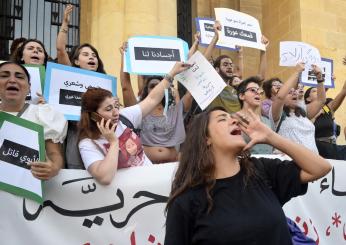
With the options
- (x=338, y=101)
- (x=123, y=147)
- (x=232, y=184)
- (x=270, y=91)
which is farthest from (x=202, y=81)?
(x=338, y=101)

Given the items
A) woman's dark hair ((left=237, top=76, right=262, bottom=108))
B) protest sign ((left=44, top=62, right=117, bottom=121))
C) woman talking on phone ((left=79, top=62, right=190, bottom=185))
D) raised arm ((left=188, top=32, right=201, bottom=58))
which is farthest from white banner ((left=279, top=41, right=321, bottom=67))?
→ woman talking on phone ((left=79, top=62, right=190, bottom=185))

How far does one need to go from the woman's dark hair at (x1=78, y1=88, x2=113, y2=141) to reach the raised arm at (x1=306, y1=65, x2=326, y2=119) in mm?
3143

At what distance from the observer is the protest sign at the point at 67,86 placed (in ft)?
13.8

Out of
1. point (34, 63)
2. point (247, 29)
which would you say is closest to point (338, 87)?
point (247, 29)

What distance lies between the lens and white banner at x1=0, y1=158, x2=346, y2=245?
11.0 ft

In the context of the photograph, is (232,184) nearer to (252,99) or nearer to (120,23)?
(252,99)

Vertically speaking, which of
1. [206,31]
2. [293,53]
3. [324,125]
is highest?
[206,31]

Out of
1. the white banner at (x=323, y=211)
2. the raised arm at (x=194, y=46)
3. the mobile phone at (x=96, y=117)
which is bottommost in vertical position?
the white banner at (x=323, y=211)

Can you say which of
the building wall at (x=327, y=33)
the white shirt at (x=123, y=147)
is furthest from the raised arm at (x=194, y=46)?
the building wall at (x=327, y=33)

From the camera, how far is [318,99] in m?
6.16

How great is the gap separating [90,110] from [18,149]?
2.01 feet

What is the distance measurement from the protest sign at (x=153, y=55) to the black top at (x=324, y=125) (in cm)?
204

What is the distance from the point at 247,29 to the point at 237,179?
4.00 meters

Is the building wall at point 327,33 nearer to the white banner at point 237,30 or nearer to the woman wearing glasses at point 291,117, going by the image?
the white banner at point 237,30
